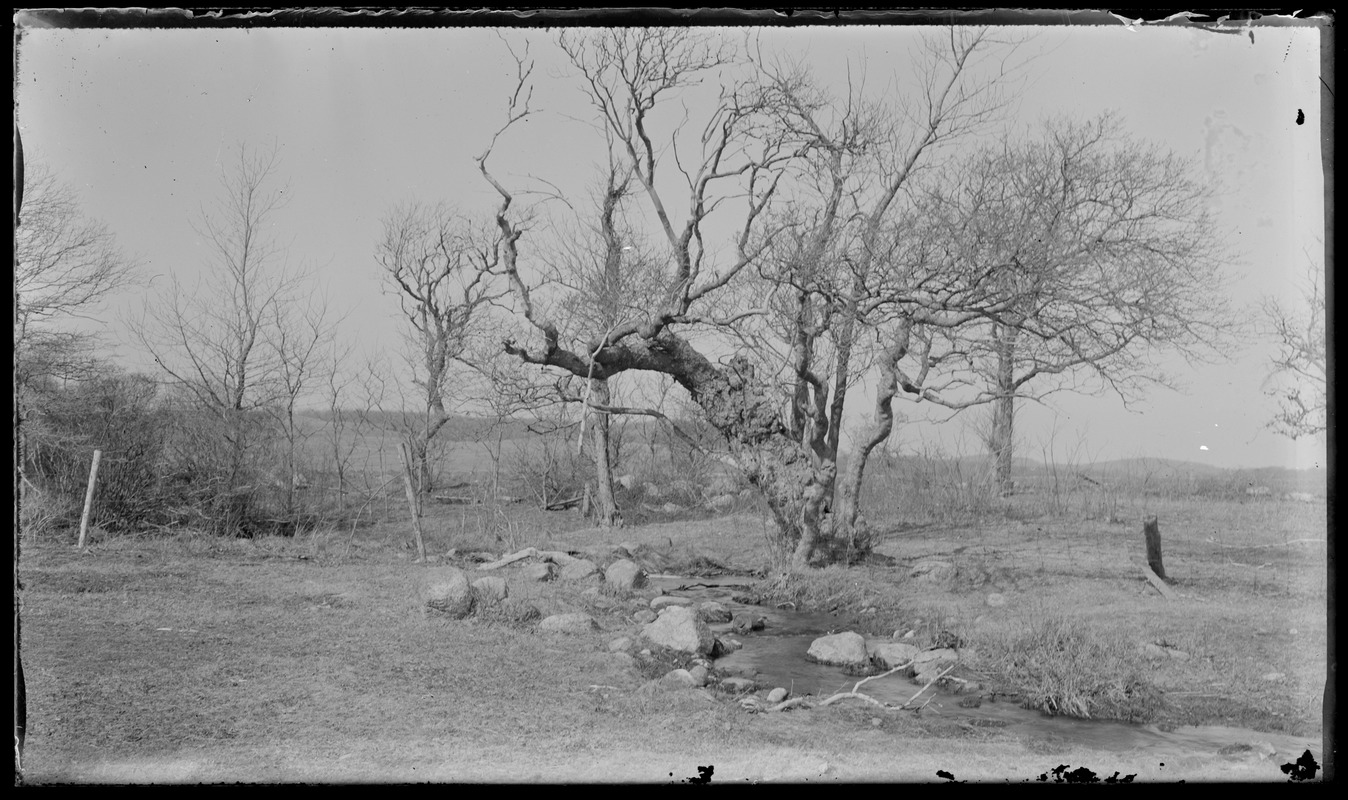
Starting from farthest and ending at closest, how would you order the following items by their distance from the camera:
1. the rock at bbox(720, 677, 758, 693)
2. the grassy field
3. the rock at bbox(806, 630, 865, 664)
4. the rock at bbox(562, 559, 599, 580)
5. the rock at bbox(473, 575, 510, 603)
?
1. the rock at bbox(562, 559, 599, 580)
2. the rock at bbox(473, 575, 510, 603)
3. the rock at bbox(806, 630, 865, 664)
4. the rock at bbox(720, 677, 758, 693)
5. the grassy field

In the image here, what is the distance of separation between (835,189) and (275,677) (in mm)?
8414

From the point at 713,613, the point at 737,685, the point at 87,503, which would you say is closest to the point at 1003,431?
the point at 713,613

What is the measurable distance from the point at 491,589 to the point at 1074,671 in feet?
16.5

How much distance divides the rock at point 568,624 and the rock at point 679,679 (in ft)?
4.53

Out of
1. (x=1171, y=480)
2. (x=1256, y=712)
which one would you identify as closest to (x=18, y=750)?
(x=1256, y=712)

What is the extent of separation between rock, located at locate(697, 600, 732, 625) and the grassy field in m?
0.70

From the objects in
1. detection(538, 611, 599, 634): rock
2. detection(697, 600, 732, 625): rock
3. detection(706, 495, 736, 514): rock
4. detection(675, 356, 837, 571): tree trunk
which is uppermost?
detection(675, 356, 837, 571): tree trunk

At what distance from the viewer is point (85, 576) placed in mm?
8914

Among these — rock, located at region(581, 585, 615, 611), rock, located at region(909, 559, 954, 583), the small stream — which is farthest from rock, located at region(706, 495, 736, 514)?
the small stream

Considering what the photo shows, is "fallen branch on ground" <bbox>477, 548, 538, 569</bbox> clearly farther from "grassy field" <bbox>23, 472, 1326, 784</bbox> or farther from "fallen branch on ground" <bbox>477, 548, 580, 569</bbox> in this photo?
"grassy field" <bbox>23, 472, 1326, 784</bbox>

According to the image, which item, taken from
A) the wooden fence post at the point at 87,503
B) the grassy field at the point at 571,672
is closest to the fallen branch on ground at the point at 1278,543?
the grassy field at the point at 571,672

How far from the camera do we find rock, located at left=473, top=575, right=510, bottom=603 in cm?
837

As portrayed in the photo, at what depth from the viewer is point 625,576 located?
10.2m

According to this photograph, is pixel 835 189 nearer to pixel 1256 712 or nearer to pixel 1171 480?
pixel 1171 480
